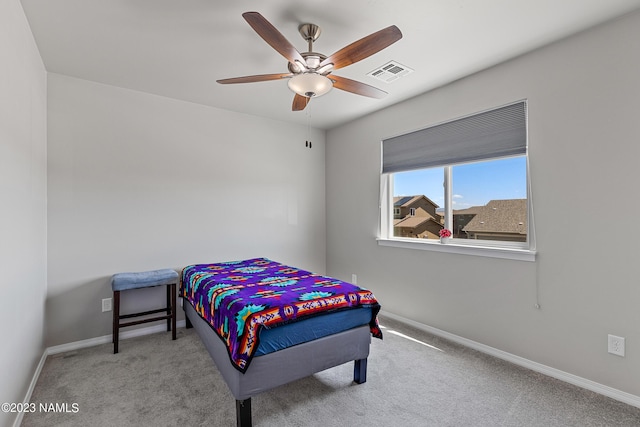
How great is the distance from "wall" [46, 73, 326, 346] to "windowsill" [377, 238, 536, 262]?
4.96 ft

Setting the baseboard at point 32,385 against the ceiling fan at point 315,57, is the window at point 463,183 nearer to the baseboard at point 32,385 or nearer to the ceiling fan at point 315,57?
the ceiling fan at point 315,57

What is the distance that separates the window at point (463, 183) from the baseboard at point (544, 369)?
90 cm

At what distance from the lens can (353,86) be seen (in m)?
2.19

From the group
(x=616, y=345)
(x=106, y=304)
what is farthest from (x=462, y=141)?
(x=106, y=304)

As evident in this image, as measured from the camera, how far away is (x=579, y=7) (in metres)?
Answer: 1.85

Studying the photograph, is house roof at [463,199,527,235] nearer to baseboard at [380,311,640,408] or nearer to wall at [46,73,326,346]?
baseboard at [380,311,640,408]

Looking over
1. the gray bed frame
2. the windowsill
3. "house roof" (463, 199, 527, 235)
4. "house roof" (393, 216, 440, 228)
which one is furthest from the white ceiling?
the gray bed frame

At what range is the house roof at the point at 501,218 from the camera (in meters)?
2.52

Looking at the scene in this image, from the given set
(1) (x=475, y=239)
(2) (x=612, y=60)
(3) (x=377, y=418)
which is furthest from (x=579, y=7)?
(3) (x=377, y=418)

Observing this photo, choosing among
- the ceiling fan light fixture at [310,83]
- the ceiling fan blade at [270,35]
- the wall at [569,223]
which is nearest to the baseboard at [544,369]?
the wall at [569,223]

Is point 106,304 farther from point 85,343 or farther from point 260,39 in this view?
point 260,39

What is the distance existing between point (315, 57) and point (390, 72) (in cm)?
104

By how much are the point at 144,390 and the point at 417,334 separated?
8.03 ft

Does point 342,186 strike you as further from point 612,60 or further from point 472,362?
point 612,60
